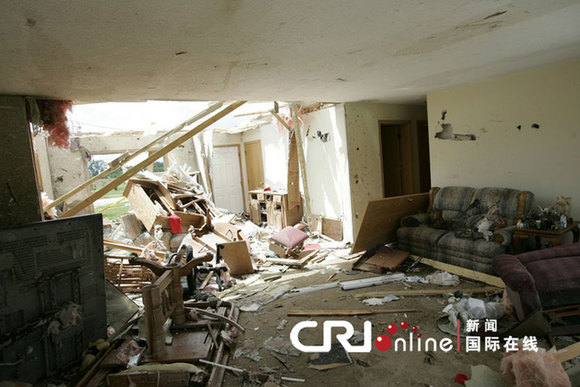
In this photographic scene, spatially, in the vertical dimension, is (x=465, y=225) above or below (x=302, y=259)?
above

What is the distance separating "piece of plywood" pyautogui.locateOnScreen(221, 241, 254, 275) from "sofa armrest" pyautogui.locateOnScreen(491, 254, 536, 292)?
3314mm

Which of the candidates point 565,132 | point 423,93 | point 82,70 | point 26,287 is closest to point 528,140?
point 565,132

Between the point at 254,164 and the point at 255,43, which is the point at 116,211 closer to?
the point at 254,164

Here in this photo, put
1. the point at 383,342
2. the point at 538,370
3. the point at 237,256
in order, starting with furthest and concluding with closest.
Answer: the point at 237,256, the point at 383,342, the point at 538,370

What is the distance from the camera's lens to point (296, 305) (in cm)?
386

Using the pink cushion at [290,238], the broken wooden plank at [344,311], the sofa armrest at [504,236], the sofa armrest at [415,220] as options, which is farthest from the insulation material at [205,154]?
the sofa armrest at [504,236]

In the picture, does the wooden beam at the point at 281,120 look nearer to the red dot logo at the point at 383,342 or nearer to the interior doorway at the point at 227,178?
the interior doorway at the point at 227,178

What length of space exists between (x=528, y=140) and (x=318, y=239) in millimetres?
3872

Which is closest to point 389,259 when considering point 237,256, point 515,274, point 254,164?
point 515,274

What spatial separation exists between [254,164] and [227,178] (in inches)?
35.7

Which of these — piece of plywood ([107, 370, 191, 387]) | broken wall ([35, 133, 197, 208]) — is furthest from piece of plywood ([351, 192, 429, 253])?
broken wall ([35, 133, 197, 208])

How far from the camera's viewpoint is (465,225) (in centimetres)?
452

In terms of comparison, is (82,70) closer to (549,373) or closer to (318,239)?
(549,373)

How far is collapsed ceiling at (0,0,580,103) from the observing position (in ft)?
6.07
